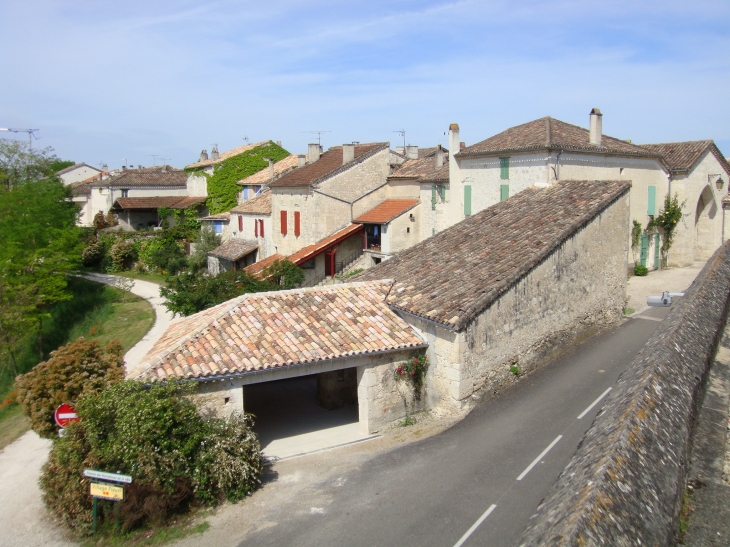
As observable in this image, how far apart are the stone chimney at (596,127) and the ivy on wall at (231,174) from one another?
27.6m

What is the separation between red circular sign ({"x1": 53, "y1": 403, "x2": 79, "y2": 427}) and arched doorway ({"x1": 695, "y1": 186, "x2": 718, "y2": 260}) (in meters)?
28.9

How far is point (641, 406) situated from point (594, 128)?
19.6 m

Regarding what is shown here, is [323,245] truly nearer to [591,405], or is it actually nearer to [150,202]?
[591,405]

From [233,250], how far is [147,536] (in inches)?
1180

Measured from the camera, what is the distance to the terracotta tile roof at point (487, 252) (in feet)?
42.9

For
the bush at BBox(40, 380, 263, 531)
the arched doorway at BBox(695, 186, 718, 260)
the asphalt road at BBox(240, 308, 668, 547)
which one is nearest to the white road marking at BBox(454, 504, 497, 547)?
the asphalt road at BBox(240, 308, 668, 547)

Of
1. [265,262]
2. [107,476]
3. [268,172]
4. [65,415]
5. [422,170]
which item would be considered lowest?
[107,476]

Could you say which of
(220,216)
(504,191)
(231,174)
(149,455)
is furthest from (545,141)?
(231,174)

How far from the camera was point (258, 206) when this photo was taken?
38.2 m

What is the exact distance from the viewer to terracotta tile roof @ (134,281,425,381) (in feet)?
37.0

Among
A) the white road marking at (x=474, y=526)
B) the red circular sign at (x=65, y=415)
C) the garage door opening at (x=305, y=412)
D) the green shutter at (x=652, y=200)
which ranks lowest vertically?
the garage door opening at (x=305, y=412)

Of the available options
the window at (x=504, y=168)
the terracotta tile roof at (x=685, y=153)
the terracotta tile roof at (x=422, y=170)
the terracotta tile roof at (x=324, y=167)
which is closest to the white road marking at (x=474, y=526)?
the window at (x=504, y=168)

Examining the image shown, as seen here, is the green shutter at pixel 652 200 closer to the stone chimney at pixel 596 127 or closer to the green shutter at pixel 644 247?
the green shutter at pixel 644 247

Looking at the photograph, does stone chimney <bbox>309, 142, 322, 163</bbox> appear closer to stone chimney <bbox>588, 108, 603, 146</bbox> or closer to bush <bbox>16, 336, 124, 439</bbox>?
stone chimney <bbox>588, 108, 603, 146</bbox>
